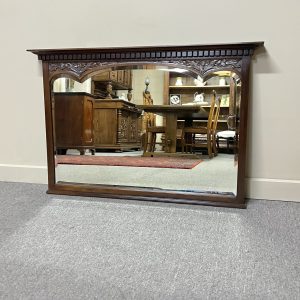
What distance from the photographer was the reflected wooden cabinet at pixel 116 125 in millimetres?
2031

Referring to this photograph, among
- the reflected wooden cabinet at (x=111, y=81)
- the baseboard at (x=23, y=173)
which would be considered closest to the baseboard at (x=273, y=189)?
the reflected wooden cabinet at (x=111, y=81)

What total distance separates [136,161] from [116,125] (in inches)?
11.5

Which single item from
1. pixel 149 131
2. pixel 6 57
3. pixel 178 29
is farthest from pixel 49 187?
pixel 149 131

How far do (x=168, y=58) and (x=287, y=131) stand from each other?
24.3 inches

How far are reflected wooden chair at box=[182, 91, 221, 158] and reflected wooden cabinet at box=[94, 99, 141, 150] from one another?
1.22 feet

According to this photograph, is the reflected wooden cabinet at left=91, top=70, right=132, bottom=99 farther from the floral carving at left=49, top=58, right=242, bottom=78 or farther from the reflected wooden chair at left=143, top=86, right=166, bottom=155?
the reflected wooden chair at left=143, top=86, right=166, bottom=155

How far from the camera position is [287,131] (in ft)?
4.60

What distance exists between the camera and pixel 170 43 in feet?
4.84

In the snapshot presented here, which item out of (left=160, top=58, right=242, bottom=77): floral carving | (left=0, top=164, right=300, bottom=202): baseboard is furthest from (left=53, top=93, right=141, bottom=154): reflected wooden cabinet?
(left=0, top=164, right=300, bottom=202): baseboard

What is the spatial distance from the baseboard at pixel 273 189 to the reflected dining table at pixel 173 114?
33.7 inches

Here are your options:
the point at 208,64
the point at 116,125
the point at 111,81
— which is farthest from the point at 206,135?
the point at 208,64

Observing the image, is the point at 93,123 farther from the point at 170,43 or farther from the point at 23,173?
the point at 170,43

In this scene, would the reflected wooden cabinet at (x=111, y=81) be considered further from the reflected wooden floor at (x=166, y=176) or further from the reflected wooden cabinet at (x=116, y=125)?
the reflected wooden floor at (x=166, y=176)

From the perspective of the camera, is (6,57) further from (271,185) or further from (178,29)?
(271,185)
